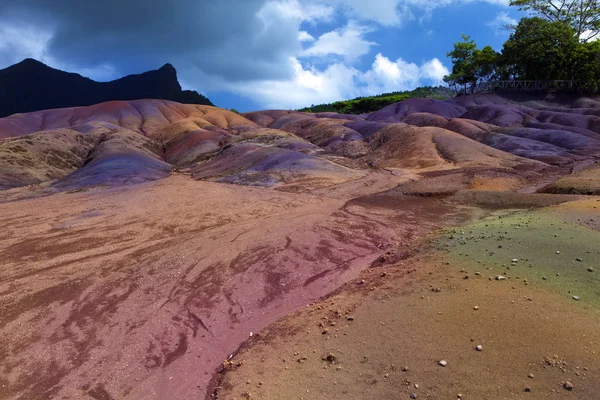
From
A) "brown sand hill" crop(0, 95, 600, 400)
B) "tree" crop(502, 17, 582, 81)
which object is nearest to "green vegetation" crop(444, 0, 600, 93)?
"tree" crop(502, 17, 582, 81)

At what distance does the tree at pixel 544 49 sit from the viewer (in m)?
48.3

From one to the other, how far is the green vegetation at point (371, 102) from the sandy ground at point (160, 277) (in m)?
56.7

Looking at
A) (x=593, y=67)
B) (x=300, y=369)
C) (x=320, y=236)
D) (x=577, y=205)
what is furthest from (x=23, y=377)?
(x=593, y=67)

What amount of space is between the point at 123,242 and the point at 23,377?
5686 mm

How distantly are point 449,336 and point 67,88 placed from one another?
99160 mm

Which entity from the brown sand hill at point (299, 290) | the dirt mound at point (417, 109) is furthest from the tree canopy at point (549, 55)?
the brown sand hill at point (299, 290)

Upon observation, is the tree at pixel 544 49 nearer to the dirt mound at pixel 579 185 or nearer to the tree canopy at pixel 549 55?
the tree canopy at pixel 549 55

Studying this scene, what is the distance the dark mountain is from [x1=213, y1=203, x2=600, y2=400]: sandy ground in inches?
3322

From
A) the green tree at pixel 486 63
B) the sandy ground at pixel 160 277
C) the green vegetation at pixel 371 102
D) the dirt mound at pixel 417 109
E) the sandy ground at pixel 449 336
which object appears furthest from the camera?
the green vegetation at pixel 371 102

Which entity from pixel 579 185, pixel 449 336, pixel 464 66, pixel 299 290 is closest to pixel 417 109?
pixel 464 66

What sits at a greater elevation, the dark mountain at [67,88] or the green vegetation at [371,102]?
the dark mountain at [67,88]

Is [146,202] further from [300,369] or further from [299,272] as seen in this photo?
[300,369]

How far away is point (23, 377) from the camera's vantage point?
5.58 metres

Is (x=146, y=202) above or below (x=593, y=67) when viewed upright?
below
